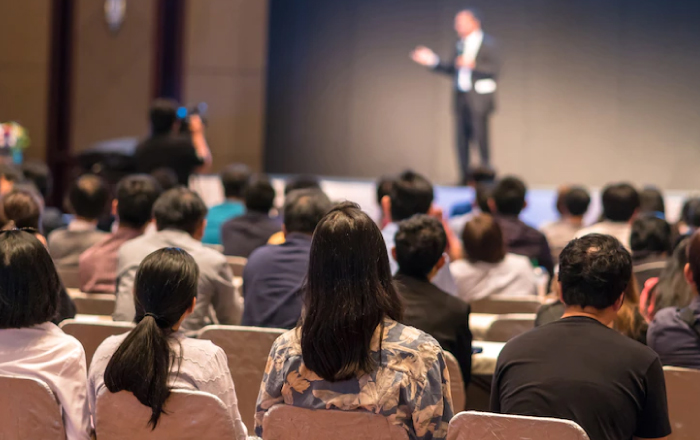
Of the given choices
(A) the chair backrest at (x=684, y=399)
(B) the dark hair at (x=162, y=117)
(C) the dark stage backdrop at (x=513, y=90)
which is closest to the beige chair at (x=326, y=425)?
(A) the chair backrest at (x=684, y=399)

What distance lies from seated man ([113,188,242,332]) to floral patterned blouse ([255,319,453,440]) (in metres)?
1.22

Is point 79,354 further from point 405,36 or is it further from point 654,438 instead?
point 405,36

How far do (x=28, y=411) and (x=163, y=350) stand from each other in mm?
388

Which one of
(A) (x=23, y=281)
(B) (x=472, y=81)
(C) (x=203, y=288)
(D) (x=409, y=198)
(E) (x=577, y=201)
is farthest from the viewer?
(B) (x=472, y=81)

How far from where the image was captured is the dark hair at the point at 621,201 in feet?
15.9

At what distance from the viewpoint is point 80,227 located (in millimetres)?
4492

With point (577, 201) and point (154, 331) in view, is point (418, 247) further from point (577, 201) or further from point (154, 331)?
point (577, 201)

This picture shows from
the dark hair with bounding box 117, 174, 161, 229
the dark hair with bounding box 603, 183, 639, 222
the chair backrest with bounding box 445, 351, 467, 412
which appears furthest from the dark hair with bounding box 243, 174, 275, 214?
the chair backrest with bounding box 445, 351, 467, 412

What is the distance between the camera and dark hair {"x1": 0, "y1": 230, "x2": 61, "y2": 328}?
2338mm

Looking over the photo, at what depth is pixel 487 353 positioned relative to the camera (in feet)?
9.80

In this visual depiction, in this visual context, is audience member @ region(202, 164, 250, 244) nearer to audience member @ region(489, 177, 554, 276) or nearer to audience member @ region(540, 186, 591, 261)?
audience member @ region(489, 177, 554, 276)

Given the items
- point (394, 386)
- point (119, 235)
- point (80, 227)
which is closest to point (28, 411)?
point (394, 386)

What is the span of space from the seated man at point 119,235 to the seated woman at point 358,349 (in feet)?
6.54

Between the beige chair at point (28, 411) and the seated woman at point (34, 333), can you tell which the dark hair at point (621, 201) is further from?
the beige chair at point (28, 411)
